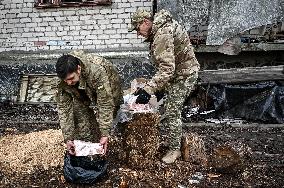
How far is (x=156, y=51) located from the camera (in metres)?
5.17

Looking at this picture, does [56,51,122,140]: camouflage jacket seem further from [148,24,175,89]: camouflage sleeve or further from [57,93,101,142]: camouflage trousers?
[148,24,175,89]: camouflage sleeve

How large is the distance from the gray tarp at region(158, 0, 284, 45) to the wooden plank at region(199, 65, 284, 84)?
0.68 metres

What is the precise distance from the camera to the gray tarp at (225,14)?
27.6ft

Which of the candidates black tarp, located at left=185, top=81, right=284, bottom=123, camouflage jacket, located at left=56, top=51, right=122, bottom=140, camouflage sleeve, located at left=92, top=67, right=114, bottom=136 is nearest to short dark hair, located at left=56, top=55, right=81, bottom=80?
camouflage jacket, located at left=56, top=51, right=122, bottom=140

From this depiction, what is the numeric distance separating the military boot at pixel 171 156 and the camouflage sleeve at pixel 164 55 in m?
1.16

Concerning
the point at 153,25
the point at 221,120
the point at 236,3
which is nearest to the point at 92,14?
the point at 236,3

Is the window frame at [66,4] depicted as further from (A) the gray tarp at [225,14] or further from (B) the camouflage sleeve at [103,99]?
(B) the camouflage sleeve at [103,99]

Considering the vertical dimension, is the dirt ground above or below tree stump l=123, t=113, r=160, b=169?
below

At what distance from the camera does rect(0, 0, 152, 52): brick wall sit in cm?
951

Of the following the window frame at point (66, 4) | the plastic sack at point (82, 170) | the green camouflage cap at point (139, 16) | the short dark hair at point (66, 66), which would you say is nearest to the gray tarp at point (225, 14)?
the window frame at point (66, 4)

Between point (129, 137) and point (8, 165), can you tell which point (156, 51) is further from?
point (8, 165)

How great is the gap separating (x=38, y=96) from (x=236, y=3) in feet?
15.9

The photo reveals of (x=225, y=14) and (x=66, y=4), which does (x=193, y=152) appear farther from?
(x=66, y=4)

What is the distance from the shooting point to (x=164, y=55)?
5109 mm
